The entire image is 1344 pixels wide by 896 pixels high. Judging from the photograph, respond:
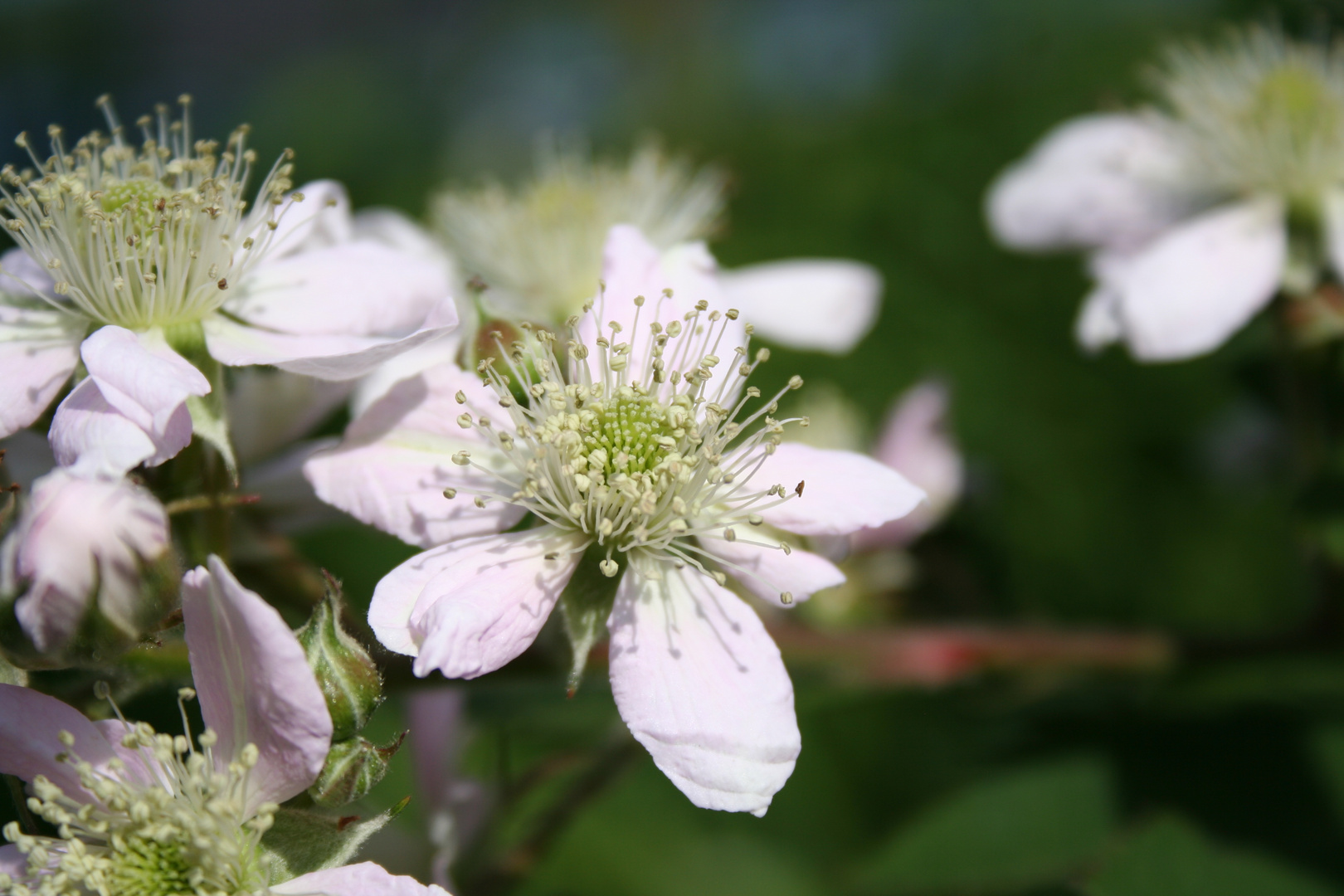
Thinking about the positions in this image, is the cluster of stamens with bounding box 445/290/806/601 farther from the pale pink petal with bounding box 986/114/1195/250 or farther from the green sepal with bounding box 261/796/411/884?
the pale pink petal with bounding box 986/114/1195/250

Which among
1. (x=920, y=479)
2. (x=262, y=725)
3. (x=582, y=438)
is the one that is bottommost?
(x=262, y=725)

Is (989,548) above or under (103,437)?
above

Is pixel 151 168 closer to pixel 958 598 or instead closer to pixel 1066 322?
pixel 958 598

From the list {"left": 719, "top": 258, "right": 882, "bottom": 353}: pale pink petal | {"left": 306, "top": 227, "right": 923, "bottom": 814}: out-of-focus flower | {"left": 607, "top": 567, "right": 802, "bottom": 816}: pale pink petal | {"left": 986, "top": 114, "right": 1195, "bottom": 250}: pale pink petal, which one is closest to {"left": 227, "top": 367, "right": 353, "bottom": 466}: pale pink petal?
{"left": 306, "top": 227, "right": 923, "bottom": 814}: out-of-focus flower

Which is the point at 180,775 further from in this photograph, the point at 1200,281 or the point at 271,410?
the point at 1200,281

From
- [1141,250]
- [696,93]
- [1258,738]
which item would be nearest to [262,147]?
[696,93]

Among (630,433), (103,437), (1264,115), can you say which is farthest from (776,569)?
(1264,115)
